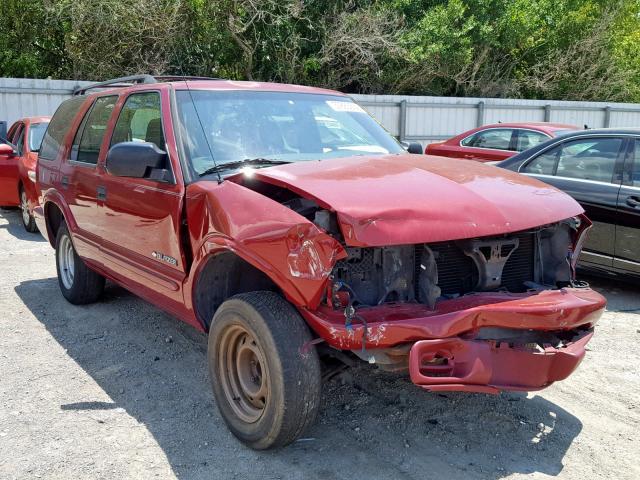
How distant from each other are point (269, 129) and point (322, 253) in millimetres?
1538

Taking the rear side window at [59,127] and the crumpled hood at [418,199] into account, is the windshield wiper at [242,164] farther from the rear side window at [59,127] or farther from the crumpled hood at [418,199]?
the rear side window at [59,127]

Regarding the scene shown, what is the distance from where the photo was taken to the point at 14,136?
1038cm

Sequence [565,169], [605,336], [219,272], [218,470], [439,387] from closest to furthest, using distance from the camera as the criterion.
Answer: [439,387] → [218,470] → [219,272] → [605,336] → [565,169]

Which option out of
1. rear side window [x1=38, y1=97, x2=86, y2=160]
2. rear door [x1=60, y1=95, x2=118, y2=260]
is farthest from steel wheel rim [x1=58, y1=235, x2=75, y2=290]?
rear side window [x1=38, y1=97, x2=86, y2=160]

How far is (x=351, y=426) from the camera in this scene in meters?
3.71

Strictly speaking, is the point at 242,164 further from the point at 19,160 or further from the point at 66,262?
the point at 19,160

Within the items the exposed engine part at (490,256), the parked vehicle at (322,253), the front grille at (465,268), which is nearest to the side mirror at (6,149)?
the parked vehicle at (322,253)

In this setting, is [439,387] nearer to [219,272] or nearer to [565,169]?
[219,272]

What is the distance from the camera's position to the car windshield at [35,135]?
31.3ft

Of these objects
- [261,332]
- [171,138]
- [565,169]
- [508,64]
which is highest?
[508,64]

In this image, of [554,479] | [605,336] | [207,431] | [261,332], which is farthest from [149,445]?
[605,336]

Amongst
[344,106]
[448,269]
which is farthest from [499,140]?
[448,269]

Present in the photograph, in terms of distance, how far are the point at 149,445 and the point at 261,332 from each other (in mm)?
986

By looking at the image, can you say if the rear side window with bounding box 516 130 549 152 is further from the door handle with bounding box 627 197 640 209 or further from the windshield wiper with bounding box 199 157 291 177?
the windshield wiper with bounding box 199 157 291 177
